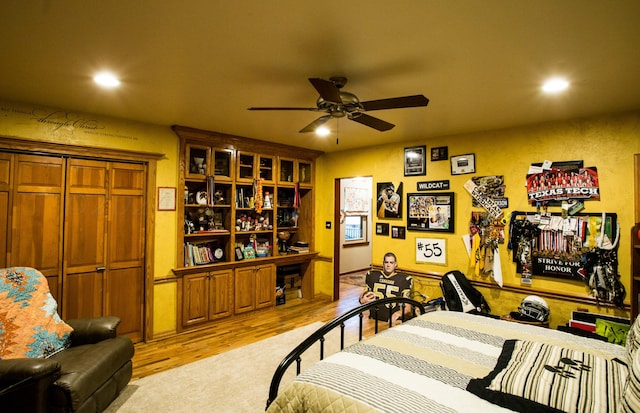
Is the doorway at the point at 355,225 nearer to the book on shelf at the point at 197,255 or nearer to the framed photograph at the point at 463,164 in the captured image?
the framed photograph at the point at 463,164

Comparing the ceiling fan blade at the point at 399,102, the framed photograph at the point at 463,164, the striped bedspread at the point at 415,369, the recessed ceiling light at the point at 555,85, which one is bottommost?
the striped bedspread at the point at 415,369

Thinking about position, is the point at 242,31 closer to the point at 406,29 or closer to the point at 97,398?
the point at 406,29

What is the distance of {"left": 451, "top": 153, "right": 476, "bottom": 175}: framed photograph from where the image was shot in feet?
13.2

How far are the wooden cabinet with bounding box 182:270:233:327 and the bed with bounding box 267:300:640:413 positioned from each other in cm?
282

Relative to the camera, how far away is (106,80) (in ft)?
8.25

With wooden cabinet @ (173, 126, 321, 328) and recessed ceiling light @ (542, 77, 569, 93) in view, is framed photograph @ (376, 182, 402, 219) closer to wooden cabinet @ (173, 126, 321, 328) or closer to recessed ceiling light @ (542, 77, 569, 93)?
wooden cabinet @ (173, 126, 321, 328)

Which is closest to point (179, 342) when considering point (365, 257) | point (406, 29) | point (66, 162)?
point (66, 162)

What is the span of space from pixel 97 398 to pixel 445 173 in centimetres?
422

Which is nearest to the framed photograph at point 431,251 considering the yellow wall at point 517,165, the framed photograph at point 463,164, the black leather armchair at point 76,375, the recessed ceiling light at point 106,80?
the yellow wall at point 517,165

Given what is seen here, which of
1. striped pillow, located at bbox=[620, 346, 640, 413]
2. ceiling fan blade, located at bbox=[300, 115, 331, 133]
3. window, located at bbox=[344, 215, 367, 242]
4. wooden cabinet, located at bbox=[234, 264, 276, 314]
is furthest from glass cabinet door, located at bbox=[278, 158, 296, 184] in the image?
striped pillow, located at bbox=[620, 346, 640, 413]

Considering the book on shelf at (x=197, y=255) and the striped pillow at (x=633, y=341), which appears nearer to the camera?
the striped pillow at (x=633, y=341)

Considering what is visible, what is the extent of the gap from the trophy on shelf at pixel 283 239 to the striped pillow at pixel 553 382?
13.1ft

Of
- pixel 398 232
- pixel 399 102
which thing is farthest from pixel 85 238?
pixel 398 232

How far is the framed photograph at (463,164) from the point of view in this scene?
402 cm
